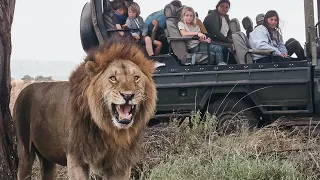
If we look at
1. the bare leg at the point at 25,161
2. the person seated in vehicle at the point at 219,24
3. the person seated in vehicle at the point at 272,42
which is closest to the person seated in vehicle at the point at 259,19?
the person seated in vehicle at the point at 272,42

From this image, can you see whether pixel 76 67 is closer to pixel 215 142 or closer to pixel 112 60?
pixel 112 60

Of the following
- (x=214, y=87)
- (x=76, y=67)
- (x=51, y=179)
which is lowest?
(x=51, y=179)

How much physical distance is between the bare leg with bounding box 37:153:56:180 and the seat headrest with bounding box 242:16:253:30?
4232 mm

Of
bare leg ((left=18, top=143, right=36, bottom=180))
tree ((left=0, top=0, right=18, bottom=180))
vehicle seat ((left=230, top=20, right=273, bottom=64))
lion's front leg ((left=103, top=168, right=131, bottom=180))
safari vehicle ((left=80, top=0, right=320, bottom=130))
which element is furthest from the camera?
vehicle seat ((left=230, top=20, right=273, bottom=64))

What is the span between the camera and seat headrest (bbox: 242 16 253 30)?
376 inches

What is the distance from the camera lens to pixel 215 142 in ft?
21.7

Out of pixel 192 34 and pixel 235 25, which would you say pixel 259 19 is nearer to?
pixel 235 25

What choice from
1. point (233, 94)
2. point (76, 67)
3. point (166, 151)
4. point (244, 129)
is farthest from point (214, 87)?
point (76, 67)

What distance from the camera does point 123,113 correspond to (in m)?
4.79

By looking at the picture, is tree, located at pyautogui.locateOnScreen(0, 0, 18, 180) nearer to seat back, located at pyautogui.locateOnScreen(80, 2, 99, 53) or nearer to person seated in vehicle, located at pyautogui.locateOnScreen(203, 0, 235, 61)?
seat back, located at pyautogui.locateOnScreen(80, 2, 99, 53)

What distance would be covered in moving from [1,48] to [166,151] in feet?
7.67

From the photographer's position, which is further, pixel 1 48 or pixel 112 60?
pixel 1 48

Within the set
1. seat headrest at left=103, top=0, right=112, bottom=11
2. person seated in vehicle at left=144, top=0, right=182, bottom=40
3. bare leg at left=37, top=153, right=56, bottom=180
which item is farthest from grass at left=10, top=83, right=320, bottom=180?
seat headrest at left=103, top=0, right=112, bottom=11

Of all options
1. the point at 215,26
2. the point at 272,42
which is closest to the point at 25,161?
the point at 215,26
